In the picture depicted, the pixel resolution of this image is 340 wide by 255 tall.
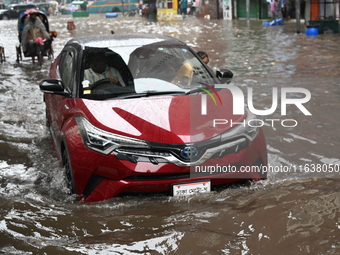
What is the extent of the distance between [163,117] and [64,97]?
142cm

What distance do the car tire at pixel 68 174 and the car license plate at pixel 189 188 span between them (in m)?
0.95

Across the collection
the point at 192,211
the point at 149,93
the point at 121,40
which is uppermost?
the point at 121,40

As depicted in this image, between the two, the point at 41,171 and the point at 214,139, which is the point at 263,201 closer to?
the point at 214,139

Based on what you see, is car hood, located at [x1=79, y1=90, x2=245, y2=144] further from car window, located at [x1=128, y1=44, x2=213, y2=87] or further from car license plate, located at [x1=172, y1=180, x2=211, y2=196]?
car window, located at [x1=128, y1=44, x2=213, y2=87]

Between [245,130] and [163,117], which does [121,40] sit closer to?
[163,117]

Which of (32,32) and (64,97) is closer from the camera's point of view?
(64,97)

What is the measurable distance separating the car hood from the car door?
40 centimetres

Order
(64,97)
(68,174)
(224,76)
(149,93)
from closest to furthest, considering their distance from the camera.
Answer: (68,174) < (149,93) < (64,97) < (224,76)

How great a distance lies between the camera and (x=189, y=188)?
465 cm

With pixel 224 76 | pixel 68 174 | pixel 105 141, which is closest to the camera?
pixel 105 141

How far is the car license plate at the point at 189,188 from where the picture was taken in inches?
182

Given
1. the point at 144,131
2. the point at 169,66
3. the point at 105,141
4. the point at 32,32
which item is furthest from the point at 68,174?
the point at 32,32

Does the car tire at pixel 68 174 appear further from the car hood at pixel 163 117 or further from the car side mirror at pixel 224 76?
the car side mirror at pixel 224 76

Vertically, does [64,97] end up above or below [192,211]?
above
